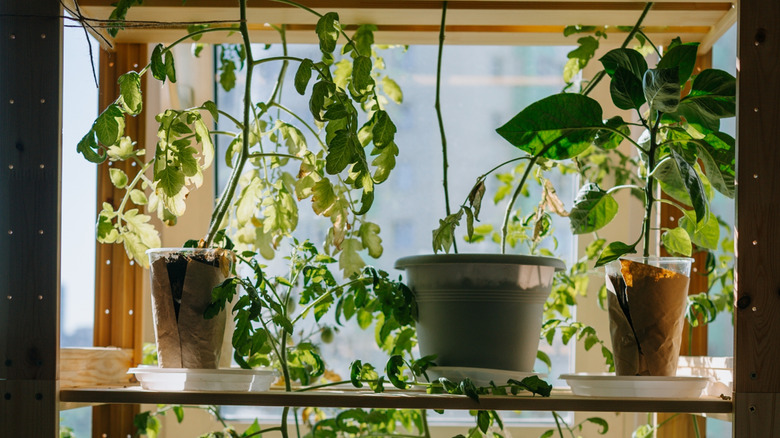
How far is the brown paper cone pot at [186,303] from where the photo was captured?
0.95 metres

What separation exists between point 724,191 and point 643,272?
15 cm

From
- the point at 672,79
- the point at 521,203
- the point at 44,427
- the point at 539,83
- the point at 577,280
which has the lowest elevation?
the point at 44,427

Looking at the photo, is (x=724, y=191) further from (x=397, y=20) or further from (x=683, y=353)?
(x=397, y=20)

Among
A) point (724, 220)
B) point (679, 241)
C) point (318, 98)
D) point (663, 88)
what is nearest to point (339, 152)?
point (318, 98)

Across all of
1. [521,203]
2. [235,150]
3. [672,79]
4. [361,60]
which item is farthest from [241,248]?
[672,79]

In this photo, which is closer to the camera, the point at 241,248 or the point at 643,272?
the point at 643,272

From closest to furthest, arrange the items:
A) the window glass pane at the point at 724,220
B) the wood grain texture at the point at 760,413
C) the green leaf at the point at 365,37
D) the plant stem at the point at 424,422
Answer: the wood grain texture at the point at 760,413 < the green leaf at the point at 365,37 < the plant stem at the point at 424,422 < the window glass pane at the point at 724,220

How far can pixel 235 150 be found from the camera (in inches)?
45.6

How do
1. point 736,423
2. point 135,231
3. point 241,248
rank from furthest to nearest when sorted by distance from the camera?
point 241,248
point 135,231
point 736,423

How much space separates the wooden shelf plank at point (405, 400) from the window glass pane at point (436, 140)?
0.67m

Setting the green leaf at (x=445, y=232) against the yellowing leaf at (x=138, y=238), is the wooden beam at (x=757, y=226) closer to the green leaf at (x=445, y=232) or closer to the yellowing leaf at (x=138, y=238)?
the green leaf at (x=445, y=232)

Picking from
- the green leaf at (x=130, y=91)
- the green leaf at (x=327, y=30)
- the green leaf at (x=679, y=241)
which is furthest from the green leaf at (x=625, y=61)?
the green leaf at (x=130, y=91)

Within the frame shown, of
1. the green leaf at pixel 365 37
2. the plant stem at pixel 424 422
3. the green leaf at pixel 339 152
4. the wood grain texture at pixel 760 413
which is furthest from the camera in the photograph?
the plant stem at pixel 424 422

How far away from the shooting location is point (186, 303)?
3.11ft
